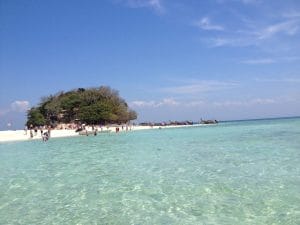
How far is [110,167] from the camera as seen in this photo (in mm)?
17438

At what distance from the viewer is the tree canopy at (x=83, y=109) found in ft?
260

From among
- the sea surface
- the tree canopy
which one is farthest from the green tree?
the sea surface

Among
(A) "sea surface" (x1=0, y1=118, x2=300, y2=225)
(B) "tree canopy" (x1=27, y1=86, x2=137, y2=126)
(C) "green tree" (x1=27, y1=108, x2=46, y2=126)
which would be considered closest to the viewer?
(A) "sea surface" (x1=0, y1=118, x2=300, y2=225)

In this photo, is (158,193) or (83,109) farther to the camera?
(83,109)

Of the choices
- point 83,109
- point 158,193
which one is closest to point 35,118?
point 83,109

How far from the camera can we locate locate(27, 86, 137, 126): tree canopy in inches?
3120

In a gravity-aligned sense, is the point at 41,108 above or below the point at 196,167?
above

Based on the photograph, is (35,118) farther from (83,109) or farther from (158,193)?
(158,193)

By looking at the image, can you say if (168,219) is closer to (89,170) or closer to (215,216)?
(215,216)

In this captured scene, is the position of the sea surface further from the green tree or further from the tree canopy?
the green tree

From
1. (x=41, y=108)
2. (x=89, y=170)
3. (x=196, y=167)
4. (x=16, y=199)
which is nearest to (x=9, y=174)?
(x=89, y=170)

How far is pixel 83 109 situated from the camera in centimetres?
8100

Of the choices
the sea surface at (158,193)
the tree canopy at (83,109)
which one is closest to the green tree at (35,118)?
the tree canopy at (83,109)

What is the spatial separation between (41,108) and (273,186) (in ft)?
265
